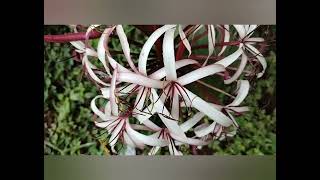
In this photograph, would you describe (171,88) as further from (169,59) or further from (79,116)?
(79,116)

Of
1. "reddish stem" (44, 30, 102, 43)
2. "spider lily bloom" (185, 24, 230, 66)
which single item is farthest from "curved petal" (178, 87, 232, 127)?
"reddish stem" (44, 30, 102, 43)

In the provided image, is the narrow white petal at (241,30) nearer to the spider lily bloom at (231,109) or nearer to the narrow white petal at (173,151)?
the spider lily bloom at (231,109)

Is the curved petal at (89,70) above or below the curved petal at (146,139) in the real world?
above

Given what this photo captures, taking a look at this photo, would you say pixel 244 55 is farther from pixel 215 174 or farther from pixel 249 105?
pixel 215 174

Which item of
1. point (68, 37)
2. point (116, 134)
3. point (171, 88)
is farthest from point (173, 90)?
point (68, 37)

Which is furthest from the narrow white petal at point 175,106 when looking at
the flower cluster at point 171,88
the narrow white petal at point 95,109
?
the narrow white petal at point 95,109
